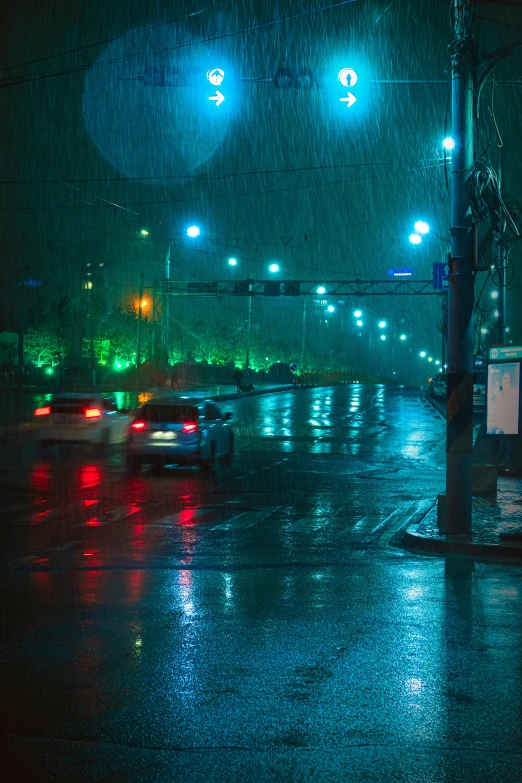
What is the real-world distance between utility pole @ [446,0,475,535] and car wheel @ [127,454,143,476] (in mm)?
8986

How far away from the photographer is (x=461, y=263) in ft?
42.7

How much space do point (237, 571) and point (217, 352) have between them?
110324 mm

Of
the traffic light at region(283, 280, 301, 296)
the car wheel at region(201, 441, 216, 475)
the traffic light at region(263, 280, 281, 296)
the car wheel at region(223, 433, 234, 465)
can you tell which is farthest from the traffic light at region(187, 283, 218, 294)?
the car wheel at region(201, 441, 216, 475)

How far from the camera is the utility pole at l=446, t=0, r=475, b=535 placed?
1292 cm

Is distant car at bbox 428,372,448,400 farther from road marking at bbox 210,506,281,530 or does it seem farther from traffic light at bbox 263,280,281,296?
road marking at bbox 210,506,281,530

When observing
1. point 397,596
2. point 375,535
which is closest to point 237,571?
point 397,596

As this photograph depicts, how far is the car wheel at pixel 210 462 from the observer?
67.9ft

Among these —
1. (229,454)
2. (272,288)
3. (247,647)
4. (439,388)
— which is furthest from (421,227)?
(272,288)

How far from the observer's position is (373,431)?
114 feet

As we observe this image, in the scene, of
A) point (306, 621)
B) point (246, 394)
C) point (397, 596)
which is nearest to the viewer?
point (306, 621)

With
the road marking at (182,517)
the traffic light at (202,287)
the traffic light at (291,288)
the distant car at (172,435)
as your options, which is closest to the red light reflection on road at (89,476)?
the distant car at (172,435)

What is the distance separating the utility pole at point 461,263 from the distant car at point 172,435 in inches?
329

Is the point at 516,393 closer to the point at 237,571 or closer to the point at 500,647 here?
the point at 237,571

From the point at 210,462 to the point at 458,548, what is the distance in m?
9.80
